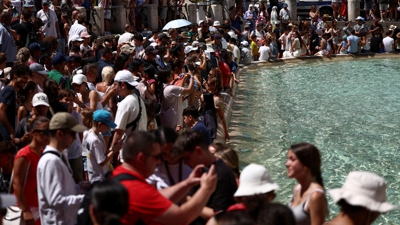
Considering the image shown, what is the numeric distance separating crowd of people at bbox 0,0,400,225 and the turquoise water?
144cm

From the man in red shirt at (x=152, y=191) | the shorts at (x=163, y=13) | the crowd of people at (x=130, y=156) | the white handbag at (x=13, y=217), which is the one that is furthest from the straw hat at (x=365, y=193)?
the shorts at (x=163, y=13)

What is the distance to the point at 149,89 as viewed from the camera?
34.3ft

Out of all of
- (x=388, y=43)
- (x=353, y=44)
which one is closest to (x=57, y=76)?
(x=353, y=44)

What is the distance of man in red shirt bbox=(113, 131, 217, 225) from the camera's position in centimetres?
507

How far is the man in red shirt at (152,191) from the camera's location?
199 inches

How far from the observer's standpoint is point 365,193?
516 cm

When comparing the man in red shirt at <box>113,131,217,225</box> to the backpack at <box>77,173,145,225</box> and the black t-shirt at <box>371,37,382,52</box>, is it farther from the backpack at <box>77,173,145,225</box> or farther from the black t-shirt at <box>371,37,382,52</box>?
the black t-shirt at <box>371,37,382,52</box>

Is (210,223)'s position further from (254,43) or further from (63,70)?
(254,43)

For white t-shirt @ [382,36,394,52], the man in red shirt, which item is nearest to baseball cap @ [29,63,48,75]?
the man in red shirt

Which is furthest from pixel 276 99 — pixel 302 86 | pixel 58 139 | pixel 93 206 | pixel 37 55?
pixel 93 206

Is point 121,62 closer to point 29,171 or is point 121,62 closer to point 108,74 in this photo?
point 108,74

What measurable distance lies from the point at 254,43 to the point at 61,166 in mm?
22290

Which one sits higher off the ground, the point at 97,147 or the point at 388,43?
the point at 97,147

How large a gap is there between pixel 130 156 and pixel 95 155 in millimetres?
2727
